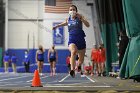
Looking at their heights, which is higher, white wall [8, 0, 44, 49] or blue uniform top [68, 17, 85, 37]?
white wall [8, 0, 44, 49]

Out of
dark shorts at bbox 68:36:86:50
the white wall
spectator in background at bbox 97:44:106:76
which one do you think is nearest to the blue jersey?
dark shorts at bbox 68:36:86:50

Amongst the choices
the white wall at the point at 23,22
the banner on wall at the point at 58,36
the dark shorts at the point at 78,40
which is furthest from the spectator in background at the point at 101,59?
the white wall at the point at 23,22

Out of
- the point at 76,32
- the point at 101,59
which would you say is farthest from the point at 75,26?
the point at 101,59

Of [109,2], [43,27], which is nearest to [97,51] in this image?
[109,2]

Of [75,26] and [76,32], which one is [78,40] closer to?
[76,32]

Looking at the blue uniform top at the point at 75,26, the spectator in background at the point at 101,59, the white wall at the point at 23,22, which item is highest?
the white wall at the point at 23,22

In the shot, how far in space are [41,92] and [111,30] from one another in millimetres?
14446

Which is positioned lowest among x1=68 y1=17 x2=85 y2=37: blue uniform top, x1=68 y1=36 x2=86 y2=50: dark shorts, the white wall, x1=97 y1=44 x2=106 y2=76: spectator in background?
x1=97 y1=44 x2=106 y2=76: spectator in background

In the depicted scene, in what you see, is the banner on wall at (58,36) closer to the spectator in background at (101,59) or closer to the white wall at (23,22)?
the white wall at (23,22)

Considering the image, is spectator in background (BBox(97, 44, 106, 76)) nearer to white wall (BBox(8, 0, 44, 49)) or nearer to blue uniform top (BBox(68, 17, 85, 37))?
blue uniform top (BBox(68, 17, 85, 37))

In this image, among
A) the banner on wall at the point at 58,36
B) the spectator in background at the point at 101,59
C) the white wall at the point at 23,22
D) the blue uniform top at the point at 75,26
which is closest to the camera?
the blue uniform top at the point at 75,26

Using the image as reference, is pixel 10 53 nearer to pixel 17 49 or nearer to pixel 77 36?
pixel 17 49

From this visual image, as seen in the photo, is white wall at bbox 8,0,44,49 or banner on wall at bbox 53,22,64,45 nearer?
banner on wall at bbox 53,22,64,45

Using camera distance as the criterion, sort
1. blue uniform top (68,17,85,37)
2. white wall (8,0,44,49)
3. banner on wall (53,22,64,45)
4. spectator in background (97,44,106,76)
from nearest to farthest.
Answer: blue uniform top (68,17,85,37) → spectator in background (97,44,106,76) → banner on wall (53,22,64,45) → white wall (8,0,44,49)
